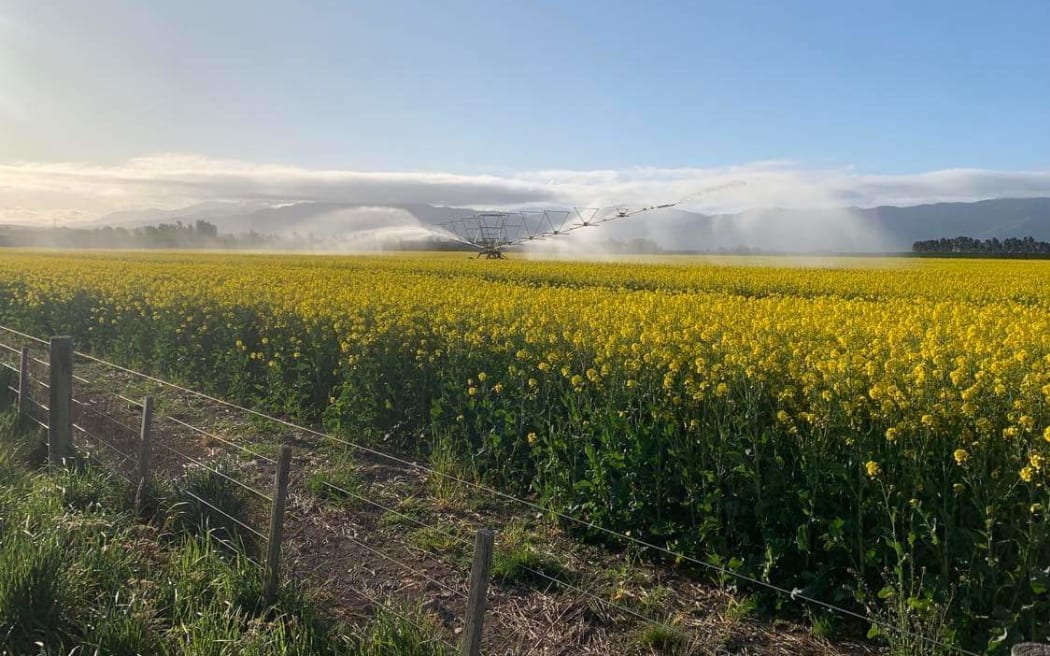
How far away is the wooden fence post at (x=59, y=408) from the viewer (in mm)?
7742

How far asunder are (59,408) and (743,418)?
591cm

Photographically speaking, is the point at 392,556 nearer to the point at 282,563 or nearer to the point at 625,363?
the point at 282,563

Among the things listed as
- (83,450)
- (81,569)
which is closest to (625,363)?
(81,569)

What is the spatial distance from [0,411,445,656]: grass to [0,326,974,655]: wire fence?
0.91 ft

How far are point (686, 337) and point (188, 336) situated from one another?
8.68m

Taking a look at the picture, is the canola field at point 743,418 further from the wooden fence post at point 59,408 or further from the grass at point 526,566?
the wooden fence post at point 59,408

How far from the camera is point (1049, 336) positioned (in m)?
8.46

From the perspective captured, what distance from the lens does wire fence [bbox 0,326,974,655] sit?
548 centimetres

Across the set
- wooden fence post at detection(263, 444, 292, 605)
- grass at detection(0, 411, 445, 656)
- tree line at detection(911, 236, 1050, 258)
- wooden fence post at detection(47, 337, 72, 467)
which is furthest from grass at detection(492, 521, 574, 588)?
tree line at detection(911, 236, 1050, 258)

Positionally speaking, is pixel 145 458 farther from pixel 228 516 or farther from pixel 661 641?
pixel 661 641

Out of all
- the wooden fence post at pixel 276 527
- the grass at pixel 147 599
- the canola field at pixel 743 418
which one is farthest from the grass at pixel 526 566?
the wooden fence post at pixel 276 527

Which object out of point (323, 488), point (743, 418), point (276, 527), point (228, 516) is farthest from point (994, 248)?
point (276, 527)

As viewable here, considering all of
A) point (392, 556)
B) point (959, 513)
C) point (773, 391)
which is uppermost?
point (773, 391)

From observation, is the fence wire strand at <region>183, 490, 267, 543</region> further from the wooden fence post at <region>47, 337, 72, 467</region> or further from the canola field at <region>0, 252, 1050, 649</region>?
the canola field at <region>0, 252, 1050, 649</region>
